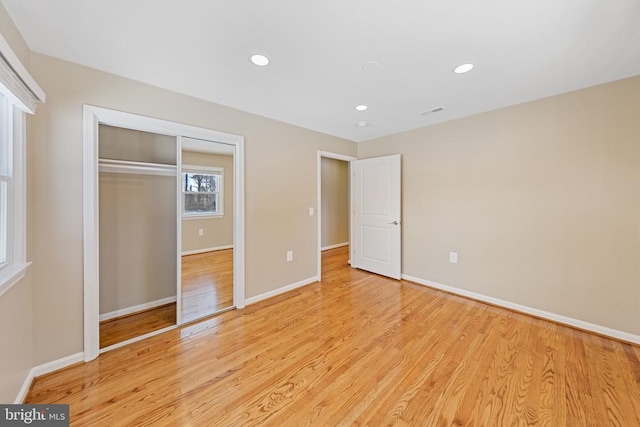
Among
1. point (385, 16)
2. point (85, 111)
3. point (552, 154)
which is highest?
point (385, 16)

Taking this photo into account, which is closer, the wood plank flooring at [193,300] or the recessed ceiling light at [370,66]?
the recessed ceiling light at [370,66]

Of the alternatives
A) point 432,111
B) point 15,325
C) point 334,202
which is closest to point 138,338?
point 15,325

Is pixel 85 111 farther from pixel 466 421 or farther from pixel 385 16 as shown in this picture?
pixel 466 421

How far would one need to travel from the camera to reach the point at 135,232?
2699 millimetres

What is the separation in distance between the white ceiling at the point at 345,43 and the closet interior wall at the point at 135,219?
84 cm

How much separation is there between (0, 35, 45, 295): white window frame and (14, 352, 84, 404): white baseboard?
2.39 feet

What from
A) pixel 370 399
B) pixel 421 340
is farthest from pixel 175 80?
pixel 421 340

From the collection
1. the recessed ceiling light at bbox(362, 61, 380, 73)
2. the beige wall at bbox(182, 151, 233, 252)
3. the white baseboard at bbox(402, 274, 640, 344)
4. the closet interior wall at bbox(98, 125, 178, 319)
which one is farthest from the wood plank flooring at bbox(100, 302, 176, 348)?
the white baseboard at bbox(402, 274, 640, 344)

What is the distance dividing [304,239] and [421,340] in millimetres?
1985

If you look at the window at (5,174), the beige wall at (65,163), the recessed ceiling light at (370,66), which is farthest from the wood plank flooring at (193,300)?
the recessed ceiling light at (370,66)

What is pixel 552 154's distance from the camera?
98.7 inches

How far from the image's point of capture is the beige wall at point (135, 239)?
8.26 ft

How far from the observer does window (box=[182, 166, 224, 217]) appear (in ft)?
8.32

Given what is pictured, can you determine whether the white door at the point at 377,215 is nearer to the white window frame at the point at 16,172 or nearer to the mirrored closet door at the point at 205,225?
the mirrored closet door at the point at 205,225
